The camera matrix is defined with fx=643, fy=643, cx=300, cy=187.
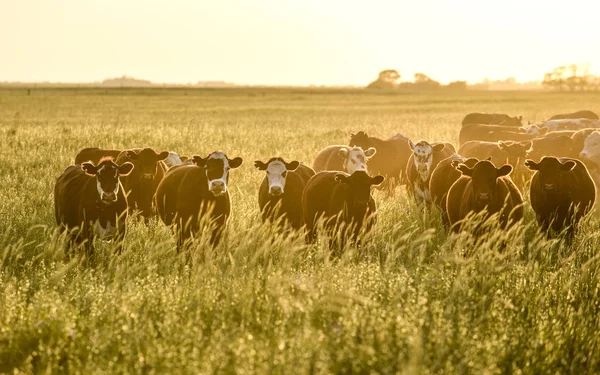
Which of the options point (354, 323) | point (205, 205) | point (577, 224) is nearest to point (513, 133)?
point (577, 224)

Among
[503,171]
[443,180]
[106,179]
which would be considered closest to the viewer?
[106,179]

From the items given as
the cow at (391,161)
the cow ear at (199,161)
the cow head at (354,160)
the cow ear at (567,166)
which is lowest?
the cow at (391,161)

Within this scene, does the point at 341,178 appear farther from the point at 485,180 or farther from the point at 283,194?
the point at 485,180

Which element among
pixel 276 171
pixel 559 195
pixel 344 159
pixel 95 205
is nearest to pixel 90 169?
pixel 95 205

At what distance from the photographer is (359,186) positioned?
848cm

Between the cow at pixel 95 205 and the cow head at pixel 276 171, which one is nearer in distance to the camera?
the cow at pixel 95 205

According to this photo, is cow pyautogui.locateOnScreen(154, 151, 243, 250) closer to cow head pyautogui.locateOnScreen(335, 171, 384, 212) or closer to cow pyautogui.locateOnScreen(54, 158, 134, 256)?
cow pyautogui.locateOnScreen(54, 158, 134, 256)

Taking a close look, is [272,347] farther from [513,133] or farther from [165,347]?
[513,133]

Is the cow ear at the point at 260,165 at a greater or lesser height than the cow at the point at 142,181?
greater

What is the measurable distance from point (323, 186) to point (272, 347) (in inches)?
190

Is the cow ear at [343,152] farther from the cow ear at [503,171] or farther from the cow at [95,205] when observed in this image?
the cow at [95,205]

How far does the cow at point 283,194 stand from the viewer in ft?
30.2

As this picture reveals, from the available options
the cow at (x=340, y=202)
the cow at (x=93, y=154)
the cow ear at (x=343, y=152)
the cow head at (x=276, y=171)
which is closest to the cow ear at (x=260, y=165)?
the cow head at (x=276, y=171)

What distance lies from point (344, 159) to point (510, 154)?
12.2 ft
